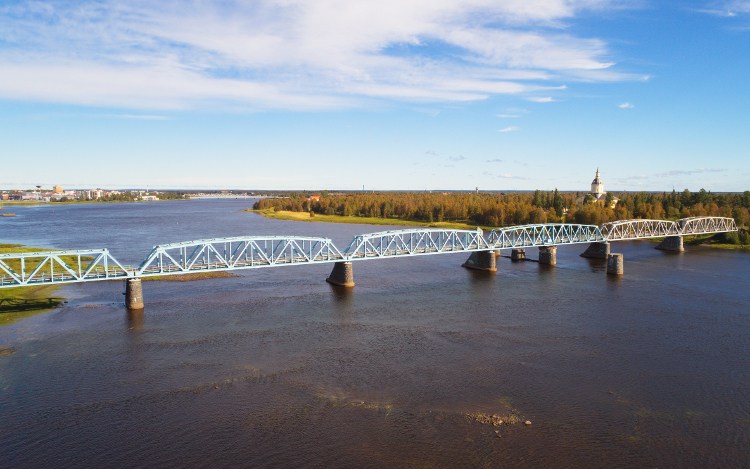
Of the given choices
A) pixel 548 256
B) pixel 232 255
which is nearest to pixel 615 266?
pixel 548 256

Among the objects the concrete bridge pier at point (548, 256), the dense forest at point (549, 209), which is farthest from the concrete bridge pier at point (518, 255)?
the dense forest at point (549, 209)

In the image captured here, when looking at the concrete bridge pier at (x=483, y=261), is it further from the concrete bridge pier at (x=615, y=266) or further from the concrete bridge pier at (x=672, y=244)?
the concrete bridge pier at (x=672, y=244)

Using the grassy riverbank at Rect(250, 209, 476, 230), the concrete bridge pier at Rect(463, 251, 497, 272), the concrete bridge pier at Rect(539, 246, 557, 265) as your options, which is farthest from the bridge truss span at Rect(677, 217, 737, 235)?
the concrete bridge pier at Rect(463, 251, 497, 272)

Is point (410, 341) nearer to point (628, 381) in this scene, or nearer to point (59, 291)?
point (628, 381)

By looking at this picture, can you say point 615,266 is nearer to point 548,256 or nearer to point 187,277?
point 548,256

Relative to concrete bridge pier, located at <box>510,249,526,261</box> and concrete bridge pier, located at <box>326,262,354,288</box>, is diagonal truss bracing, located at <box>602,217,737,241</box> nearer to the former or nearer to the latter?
concrete bridge pier, located at <box>510,249,526,261</box>

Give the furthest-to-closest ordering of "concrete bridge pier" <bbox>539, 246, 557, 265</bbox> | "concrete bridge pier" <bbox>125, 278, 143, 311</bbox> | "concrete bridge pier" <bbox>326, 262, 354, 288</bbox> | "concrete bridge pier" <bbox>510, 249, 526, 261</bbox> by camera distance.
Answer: "concrete bridge pier" <bbox>510, 249, 526, 261</bbox>, "concrete bridge pier" <bbox>539, 246, 557, 265</bbox>, "concrete bridge pier" <bbox>326, 262, 354, 288</bbox>, "concrete bridge pier" <bbox>125, 278, 143, 311</bbox>
